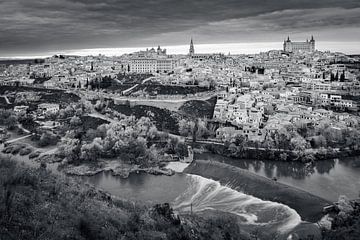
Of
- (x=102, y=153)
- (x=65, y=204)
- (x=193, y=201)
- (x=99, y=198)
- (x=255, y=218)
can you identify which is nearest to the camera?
(x=65, y=204)

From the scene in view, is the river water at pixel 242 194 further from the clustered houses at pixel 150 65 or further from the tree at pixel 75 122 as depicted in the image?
the clustered houses at pixel 150 65

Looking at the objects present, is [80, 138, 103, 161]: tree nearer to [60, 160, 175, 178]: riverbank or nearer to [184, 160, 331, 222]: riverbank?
[60, 160, 175, 178]: riverbank

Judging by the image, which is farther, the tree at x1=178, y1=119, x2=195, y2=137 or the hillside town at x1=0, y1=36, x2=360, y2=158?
the tree at x1=178, y1=119, x2=195, y2=137

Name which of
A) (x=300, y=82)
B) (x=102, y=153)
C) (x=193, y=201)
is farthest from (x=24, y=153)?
(x=300, y=82)

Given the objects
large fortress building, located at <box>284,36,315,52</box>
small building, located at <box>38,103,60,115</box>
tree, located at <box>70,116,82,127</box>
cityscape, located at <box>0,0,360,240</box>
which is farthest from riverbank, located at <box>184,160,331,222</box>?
large fortress building, located at <box>284,36,315,52</box>

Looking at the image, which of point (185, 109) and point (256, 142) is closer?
point (256, 142)

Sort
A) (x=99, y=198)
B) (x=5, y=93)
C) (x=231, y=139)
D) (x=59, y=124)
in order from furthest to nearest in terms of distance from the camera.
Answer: (x=5, y=93)
(x=59, y=124)
(x=231, y=139)
(x=99, y=198)

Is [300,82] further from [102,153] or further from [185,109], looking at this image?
[102,153]
